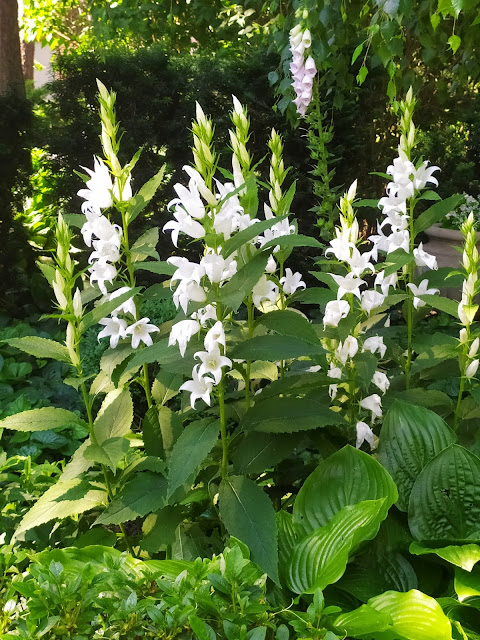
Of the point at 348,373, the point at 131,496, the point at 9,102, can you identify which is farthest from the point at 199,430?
the point at 9,102

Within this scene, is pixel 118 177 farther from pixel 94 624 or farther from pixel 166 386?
pixel 94 624

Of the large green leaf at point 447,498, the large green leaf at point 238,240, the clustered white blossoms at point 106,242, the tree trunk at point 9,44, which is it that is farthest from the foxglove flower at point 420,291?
the tree trunk at point 9,44

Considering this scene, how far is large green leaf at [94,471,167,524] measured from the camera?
1.50m

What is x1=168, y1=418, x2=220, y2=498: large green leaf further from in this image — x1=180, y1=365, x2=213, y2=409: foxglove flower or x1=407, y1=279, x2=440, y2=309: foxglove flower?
x1=407, y1=279, x2=440, y2=309: foxglove flower

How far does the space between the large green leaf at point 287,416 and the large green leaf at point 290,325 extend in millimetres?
189

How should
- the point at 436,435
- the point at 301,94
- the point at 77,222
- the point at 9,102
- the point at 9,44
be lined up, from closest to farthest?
the point at 436,435 < the point at 77,222 < the point at 301,94 < the point at 9,102 < the point at 9,44

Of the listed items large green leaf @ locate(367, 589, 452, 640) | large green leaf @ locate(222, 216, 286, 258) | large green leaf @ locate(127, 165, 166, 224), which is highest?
large green leaf @ locate(127, 165, 166, 224)

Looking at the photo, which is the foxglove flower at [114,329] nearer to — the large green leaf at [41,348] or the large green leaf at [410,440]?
the large green leaf at [41,348]

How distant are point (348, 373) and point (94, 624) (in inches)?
38.9

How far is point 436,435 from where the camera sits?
1665 millimetres

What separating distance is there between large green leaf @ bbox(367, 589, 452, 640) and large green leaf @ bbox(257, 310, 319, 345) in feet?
1.90

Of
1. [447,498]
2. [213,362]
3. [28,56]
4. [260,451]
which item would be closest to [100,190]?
[213,362]

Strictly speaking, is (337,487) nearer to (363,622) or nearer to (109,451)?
(363,622)

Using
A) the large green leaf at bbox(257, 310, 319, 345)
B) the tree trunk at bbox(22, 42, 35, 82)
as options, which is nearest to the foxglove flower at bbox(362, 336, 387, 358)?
the large green leaf at bbox(257, 310, 319, 345)
